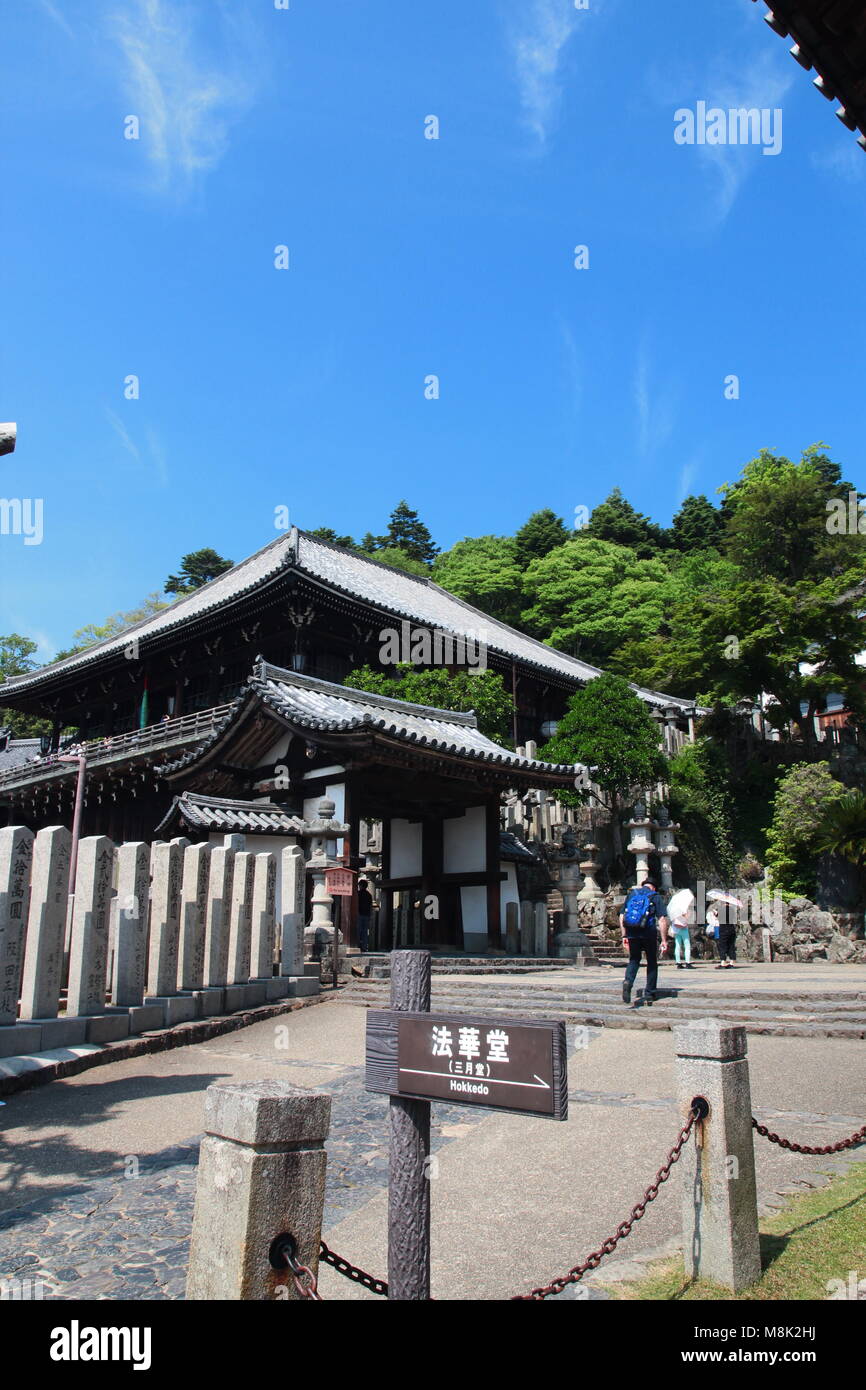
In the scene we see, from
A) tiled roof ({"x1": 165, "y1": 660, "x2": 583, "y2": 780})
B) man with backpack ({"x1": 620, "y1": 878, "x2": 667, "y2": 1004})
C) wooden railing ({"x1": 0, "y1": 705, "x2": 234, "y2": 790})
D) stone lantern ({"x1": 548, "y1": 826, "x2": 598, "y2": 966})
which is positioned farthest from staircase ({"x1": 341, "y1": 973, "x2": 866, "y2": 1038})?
wooden railing ({"x1": 0, "y1": 705, "x2": 234, "y2": 790})

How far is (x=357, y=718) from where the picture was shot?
13273 millimetres

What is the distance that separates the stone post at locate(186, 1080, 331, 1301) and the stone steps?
476 cm

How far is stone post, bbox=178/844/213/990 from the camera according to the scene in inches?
359

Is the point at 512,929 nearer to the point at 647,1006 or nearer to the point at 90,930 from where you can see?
the point at 647,1006

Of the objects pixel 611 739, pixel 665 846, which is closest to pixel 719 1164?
pixel 611 739

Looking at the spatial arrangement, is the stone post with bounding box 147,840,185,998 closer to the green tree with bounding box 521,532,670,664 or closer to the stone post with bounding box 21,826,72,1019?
the stone post with bounding box 21,826,72,1019

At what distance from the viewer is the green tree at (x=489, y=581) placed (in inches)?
1777

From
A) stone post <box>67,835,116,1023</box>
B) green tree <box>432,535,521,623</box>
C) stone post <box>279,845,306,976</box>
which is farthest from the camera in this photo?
green tree <box>432,535,521,623</box>

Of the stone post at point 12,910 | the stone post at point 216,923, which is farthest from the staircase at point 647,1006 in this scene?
the stone post at point 12,910

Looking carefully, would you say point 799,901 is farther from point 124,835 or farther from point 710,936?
point 124,835

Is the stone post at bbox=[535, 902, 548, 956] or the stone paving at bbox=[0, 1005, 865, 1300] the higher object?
the stone post at bbox=[535, 902, 548, 956]

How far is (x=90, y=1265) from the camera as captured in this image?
3.73 meters

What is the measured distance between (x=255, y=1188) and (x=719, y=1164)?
1.87m
